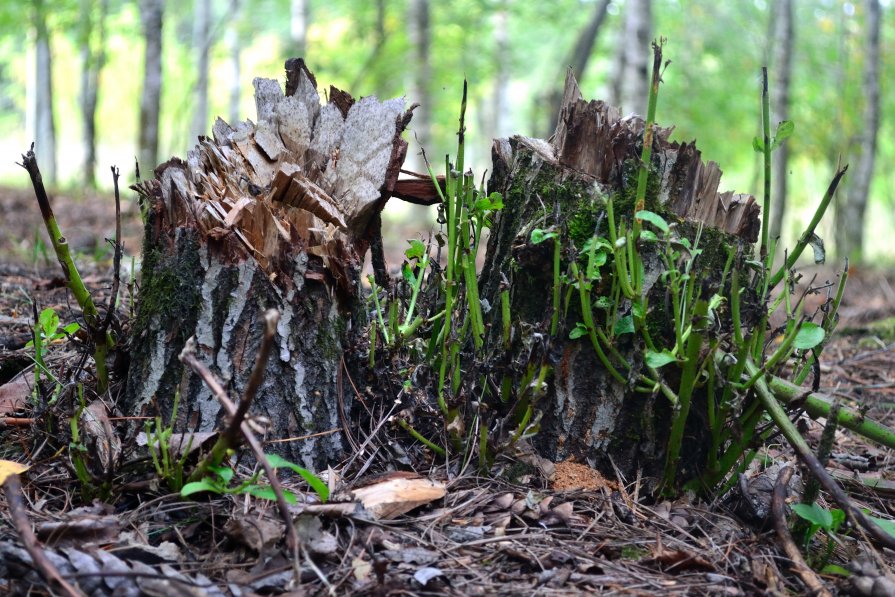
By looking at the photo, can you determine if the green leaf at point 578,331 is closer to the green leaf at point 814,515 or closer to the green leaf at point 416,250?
the green leaf at point 416,250

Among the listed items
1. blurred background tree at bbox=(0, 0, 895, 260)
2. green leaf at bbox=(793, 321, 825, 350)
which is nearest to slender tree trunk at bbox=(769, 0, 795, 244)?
blurred background tree at bbox=(0, 0, 895, 260)

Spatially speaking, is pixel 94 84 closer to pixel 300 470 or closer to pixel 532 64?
pixel 300 470

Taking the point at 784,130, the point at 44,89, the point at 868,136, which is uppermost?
the point at 44,89

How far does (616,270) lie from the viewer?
1.80 meters

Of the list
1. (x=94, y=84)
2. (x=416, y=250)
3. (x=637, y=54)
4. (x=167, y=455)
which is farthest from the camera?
(x=94, y=84)

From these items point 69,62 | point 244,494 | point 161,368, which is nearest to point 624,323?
point 244,494

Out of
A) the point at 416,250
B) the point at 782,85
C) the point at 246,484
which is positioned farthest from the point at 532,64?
the point at 246,484

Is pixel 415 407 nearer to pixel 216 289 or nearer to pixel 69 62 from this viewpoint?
pixel 216 289

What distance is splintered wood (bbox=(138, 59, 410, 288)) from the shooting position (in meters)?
1.80

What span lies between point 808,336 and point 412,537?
1.12 m

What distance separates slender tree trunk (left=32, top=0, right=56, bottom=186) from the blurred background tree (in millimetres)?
53

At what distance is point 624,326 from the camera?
1.83 metres

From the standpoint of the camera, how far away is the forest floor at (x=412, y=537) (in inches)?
54.8

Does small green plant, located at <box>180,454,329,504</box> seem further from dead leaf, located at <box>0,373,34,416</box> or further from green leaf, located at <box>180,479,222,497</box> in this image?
dead leaf, located at <box>0,373,34,416</box>
